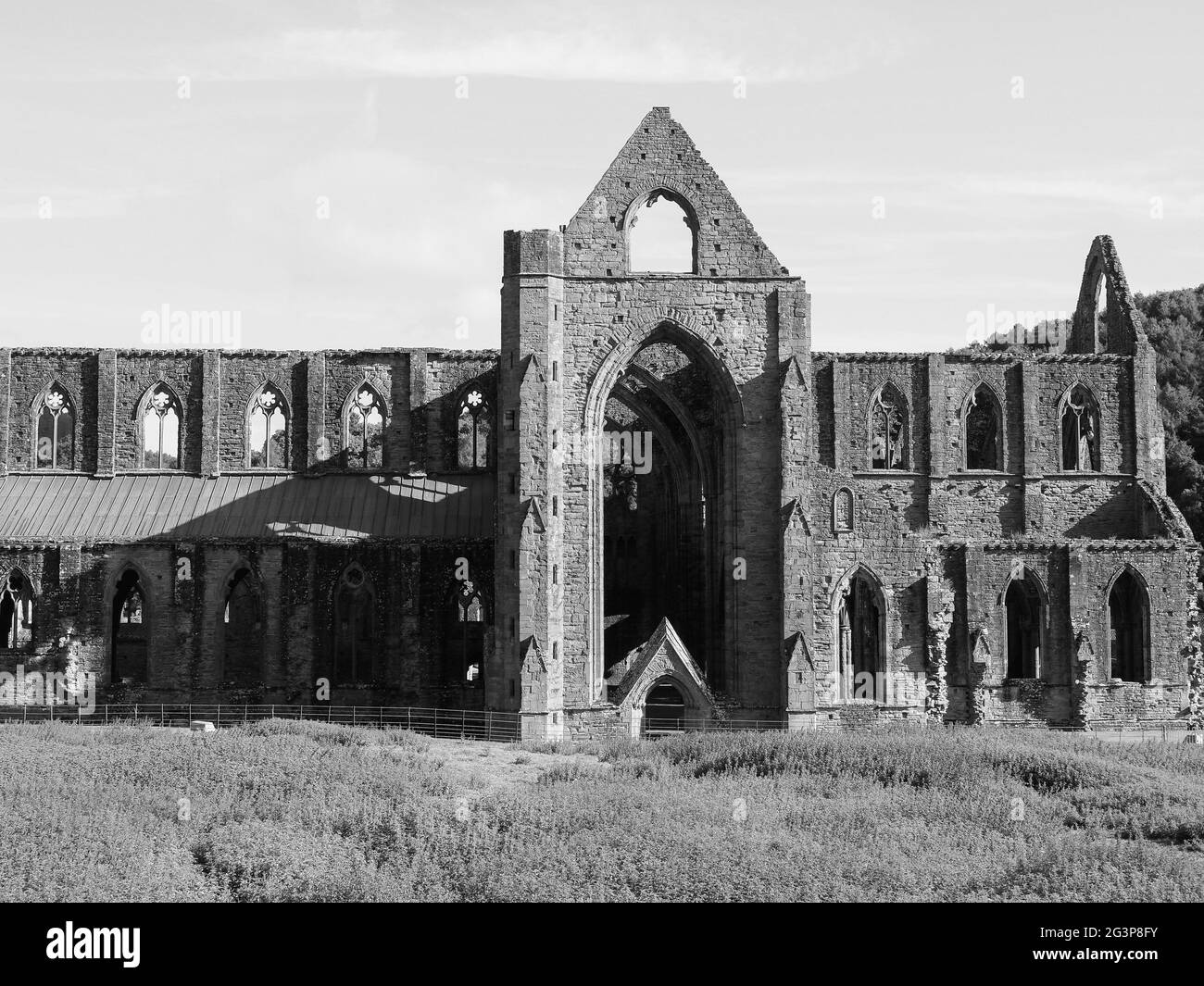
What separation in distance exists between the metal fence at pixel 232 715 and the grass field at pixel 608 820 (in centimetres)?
698

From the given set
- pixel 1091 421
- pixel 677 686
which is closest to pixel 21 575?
pixel 677 686

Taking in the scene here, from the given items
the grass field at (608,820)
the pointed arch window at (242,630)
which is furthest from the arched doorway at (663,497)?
the pointed arch window at (242,630)

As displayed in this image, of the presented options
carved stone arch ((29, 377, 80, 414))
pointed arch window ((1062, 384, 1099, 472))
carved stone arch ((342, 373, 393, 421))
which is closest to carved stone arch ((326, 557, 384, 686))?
carved stone arch ((342, 373, 393, 421))

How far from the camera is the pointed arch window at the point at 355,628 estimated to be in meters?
A: 37.9

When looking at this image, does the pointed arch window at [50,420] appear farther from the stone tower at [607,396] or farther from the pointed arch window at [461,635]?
the stone tower at [607,396]

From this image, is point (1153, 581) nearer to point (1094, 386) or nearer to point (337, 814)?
point (1094, 386)

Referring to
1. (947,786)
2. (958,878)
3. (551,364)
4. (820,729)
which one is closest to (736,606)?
(820,729)

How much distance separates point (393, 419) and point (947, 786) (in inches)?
891

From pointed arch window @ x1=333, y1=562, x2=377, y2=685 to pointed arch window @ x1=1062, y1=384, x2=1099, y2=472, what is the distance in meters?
22.0

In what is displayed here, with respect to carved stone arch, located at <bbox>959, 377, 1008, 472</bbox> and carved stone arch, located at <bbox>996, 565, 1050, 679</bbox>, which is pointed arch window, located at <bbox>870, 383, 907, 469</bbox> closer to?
carved stone arch, located at <bbox>959, 377, 1008, 472</bbox>

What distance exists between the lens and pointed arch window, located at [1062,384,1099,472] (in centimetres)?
4441

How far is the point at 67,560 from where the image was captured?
3756 cm

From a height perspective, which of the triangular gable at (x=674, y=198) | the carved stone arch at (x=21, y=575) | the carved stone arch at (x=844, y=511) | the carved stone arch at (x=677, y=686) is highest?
the triangular gable at (x=674, y=198)

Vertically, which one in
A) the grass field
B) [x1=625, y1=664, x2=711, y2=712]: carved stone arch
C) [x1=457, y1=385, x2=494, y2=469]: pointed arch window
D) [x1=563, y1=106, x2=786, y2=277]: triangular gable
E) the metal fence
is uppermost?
[x1=563, y1=106, x2=786, y2=277]: triangular gable
